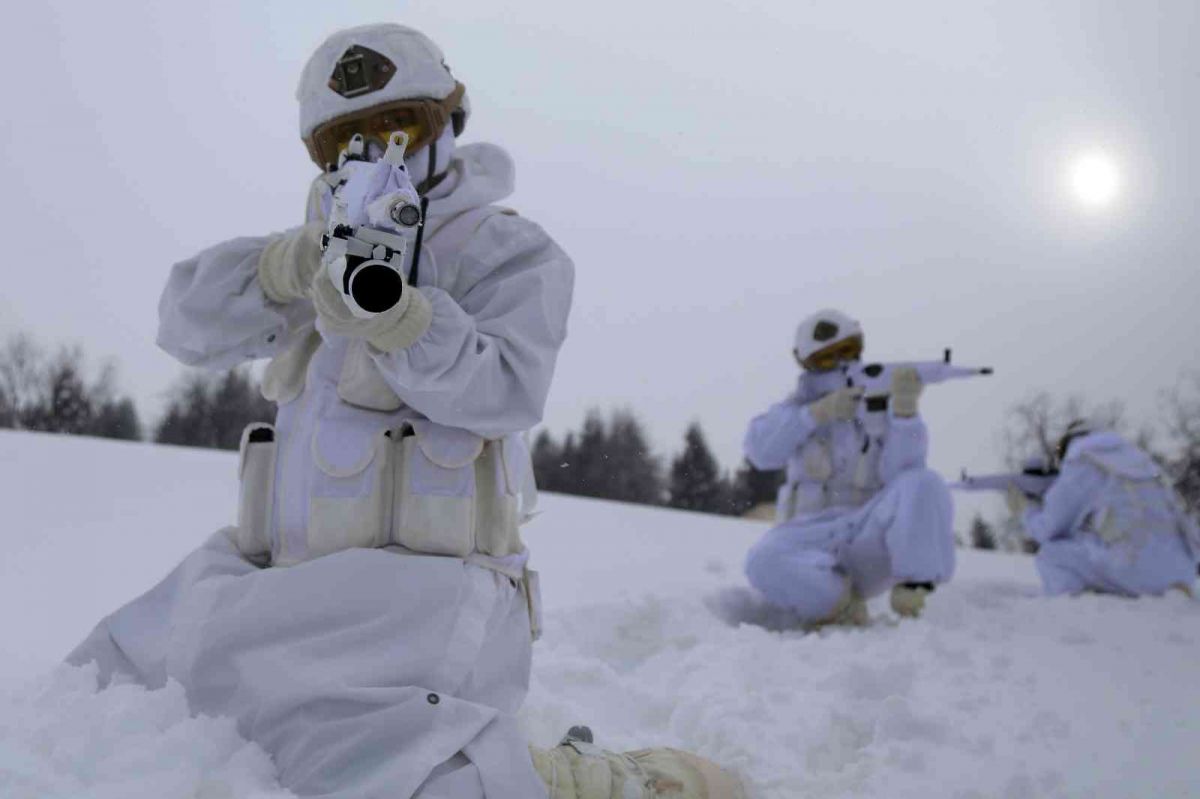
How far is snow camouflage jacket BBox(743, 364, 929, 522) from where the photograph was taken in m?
5.36

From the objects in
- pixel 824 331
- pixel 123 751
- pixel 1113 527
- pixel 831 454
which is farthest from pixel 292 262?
pixel 1113 527

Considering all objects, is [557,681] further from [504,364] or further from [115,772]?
[115,772]

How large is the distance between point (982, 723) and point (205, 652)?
6.16 ft

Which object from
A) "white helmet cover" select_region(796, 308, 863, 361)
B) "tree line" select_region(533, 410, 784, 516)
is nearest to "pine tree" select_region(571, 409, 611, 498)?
"tree line" select_region(533, 410, 784, 516)

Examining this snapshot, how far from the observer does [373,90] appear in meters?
2.11

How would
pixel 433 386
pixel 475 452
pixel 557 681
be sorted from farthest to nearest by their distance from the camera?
pixel 557 681
pixel 475 452
pixel 433 386

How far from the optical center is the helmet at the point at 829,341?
564 cm

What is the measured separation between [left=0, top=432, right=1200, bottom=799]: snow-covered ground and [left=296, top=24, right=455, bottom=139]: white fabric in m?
1.04

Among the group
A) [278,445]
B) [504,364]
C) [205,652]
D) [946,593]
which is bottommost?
[946,593]

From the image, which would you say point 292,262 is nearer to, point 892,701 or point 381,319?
point 381,319

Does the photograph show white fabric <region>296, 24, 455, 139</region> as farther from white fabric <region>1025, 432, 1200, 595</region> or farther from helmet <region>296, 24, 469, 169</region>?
white fabric <region>1025, 432, 1200, 595</region>

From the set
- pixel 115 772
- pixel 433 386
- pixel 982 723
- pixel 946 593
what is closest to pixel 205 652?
pixel 115 772

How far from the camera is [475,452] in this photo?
1.96 metres

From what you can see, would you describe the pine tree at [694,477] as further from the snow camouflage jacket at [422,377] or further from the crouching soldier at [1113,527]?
the snow camouflage jacket at [422,377]
